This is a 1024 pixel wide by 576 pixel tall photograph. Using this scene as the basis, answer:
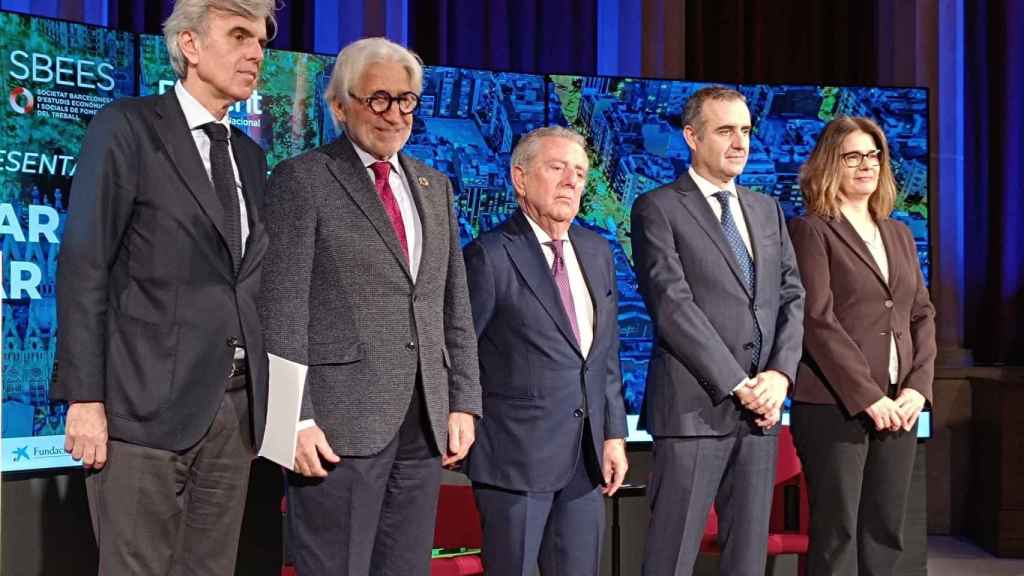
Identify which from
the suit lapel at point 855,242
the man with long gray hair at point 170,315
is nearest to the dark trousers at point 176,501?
the man with long gray hair at point 170,315

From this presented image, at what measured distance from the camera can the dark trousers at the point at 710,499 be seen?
3215 millimetres

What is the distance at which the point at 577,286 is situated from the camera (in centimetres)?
318

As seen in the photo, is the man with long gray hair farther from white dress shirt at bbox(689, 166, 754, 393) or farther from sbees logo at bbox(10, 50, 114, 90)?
white dress shirt at bbox(689, 166, 754, 393)

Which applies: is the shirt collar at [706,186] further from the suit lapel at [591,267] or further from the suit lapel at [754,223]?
the suit lapel at [591,267]

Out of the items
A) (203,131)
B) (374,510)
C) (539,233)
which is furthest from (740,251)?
(203,131)

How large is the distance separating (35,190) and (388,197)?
1376 millimetres

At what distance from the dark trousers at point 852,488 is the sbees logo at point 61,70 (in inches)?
91.0

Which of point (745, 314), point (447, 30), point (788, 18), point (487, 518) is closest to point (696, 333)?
point (745, 314)

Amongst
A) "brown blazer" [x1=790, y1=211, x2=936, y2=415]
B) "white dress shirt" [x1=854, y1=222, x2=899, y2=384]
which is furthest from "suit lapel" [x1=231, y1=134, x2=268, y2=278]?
"white dress shirt" [x1=854, y1=222, x2=899, y2=384]

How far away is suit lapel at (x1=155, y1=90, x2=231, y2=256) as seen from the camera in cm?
239

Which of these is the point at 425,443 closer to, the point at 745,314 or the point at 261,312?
the point at 261,312

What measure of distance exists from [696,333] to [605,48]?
122 inches

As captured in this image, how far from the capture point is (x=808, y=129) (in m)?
4.76

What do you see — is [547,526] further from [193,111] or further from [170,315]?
[193,111]
